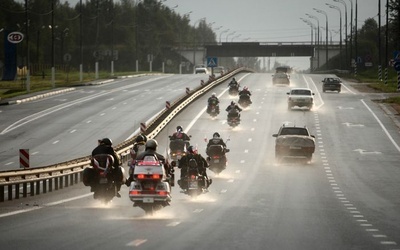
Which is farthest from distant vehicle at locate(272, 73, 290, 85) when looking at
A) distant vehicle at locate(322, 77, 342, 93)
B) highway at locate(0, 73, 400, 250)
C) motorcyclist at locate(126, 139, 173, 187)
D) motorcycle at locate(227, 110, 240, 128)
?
motorcyclist at locate(126, 139, 173, 187)

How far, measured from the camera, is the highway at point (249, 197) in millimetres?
18578

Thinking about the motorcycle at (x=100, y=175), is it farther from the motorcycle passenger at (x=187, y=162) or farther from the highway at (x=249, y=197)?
the motorcycle passenger at (x=187, y=162)

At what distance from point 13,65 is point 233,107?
57.3 meters

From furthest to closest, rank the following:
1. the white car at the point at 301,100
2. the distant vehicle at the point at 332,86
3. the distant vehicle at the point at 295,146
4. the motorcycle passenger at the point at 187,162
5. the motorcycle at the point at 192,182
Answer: the distant vehicle at the point at 332,86 < the white car at the point at 301,100 < the distant vehicle at the point at 295,146 < the motorcycle passenger at the point at 187,162 < the motorcycle at the point at 192,182

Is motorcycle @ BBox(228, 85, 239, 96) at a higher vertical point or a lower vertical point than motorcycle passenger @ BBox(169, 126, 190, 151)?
higher

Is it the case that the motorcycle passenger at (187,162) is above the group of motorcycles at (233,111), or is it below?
above

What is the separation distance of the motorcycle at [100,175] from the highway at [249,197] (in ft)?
1.47

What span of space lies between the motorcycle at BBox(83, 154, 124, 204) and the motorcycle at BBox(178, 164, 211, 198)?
12.0 feet

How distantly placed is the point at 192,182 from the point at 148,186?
16.9 ft

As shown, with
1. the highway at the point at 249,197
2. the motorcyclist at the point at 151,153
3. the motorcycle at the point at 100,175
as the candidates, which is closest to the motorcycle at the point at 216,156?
the highway at the point at 249,197

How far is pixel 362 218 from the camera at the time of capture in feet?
77.1

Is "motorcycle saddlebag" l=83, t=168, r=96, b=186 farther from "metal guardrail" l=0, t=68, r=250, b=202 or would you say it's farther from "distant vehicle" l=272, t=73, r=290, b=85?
"distant vehicle" l=272, t=73, r=290, b=85

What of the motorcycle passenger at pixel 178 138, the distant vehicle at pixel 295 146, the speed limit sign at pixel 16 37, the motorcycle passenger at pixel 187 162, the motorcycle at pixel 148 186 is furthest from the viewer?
the speed limit sign at pixel 16 37

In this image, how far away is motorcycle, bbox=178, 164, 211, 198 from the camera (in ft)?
89.7
